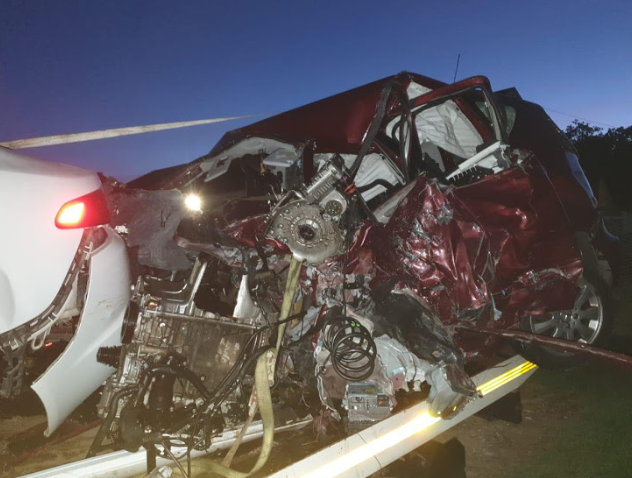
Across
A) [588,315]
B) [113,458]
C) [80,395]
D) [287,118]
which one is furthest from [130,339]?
[588,315]

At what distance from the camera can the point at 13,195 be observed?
5.55ft

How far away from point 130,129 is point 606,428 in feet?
12.9

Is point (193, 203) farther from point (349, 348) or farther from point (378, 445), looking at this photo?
point (378, 445)

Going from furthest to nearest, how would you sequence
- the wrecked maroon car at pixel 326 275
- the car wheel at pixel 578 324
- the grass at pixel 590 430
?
the car wheel at pixel 578 324 → the grass at pixel 590 430 → the wrecked maroon car at pixel 326 275

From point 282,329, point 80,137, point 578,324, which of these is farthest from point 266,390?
point 578,324

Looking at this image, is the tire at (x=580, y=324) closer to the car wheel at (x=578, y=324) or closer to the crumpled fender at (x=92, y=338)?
the car wheel at (x=578, y=324)

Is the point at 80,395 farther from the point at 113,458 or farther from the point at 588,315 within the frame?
the point at 588,315

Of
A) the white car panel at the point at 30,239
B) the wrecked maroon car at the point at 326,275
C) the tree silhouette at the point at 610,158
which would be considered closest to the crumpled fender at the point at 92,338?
the wrecked maroon car at the point at 326,275

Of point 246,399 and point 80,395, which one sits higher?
point 80,395

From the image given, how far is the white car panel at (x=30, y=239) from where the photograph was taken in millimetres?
1674

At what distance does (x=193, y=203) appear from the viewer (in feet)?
8.05

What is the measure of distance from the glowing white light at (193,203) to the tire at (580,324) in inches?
104

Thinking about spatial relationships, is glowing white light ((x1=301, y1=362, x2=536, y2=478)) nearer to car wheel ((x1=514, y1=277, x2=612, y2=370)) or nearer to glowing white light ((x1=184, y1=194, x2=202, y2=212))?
car wheel ((x1=514, y1=277, x2=612, y2=370))

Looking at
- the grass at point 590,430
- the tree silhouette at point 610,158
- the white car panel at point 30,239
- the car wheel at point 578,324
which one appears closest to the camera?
the white car panel at point 30,239
